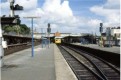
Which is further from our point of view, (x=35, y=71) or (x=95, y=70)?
(x=95, y=70)

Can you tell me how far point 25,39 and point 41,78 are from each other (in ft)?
410

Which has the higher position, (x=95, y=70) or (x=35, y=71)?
(x=35, y=71)

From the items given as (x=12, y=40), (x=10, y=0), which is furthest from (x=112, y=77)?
(x=12, y=40)

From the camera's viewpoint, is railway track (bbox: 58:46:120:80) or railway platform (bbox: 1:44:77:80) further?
railway track (bbox: 58:46:120:80)

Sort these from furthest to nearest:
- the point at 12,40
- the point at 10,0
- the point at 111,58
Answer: the point at 12,40
the point at 111,58
the point at 10,0

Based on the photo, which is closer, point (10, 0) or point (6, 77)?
point (6, 77)

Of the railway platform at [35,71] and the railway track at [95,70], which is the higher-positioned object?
the railway platform at [35,71]

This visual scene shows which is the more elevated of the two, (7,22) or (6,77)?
(7,22)

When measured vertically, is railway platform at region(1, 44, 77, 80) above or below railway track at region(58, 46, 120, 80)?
above

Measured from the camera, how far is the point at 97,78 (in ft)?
60.4

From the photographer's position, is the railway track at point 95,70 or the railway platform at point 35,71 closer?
the railway platform at point 35,71

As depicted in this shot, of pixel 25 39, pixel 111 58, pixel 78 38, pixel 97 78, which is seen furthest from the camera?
pixel 78 38

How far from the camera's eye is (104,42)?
92.8 m

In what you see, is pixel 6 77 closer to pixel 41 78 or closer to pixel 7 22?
pixel 41 78
